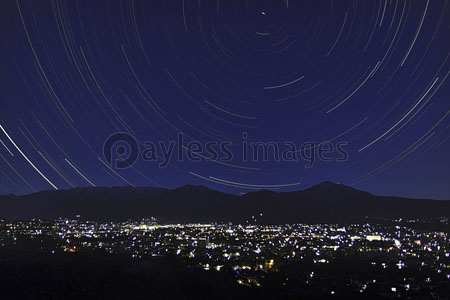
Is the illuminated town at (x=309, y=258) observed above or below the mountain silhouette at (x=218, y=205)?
below

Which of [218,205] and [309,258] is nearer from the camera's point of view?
[309,258]

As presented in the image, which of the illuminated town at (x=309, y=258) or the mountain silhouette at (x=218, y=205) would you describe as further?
the mountain silhouette at (x=218, y=205)

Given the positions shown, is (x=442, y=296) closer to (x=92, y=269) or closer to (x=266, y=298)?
(x=266, y=298)

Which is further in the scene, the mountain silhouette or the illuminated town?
the mountain silhouette

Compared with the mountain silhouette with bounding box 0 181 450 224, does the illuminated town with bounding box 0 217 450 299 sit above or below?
below

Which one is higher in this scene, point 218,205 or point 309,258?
point 218,205

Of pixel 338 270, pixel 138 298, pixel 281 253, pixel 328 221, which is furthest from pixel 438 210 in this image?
pixel 138 298

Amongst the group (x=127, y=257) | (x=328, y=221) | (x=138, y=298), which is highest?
(x=328, y=221)

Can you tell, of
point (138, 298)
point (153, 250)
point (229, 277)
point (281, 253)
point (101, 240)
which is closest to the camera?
point (138, 298)
